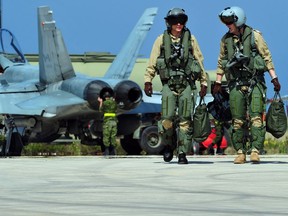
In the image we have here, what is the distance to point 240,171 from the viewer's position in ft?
41.5

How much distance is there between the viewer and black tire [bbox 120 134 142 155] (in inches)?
1173

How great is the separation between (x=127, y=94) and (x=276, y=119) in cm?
1076

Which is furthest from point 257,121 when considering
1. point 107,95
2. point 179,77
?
point 107,95

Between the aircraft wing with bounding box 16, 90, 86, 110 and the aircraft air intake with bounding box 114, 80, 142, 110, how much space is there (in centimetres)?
90

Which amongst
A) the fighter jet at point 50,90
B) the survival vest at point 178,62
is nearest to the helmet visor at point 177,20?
the survival vest at point 178,62

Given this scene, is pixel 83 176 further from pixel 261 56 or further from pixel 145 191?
pixel 261 56

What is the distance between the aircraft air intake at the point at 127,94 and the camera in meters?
25.4

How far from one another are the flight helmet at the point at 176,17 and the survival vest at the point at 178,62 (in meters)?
0.15

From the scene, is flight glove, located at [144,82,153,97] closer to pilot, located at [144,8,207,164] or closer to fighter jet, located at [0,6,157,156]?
pilot, located at [144,8,207,164]

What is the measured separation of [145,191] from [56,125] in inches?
700

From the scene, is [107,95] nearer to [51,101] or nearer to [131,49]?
[51,101]

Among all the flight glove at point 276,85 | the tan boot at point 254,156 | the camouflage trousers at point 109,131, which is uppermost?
the flight glove at point 276,85

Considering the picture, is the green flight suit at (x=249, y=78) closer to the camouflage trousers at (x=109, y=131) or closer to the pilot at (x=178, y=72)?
the pilot at (x=178, y=72)

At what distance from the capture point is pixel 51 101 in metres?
26.4
